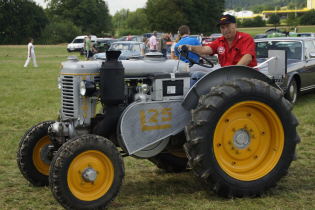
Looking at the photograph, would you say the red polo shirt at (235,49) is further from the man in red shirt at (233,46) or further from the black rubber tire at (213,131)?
the black rubber tire at (213,131)

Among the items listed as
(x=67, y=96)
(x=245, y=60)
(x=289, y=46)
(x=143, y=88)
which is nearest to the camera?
(x=67, y=96)

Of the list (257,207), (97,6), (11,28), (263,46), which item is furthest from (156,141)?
(97,6)

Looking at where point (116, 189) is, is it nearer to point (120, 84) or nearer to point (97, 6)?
point (120, 84)

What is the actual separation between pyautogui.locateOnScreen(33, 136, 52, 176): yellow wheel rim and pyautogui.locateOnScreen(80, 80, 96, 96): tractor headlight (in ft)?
3.17

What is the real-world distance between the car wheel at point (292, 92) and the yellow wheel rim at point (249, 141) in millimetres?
6786

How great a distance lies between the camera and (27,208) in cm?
495

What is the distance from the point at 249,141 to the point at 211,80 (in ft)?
2.45

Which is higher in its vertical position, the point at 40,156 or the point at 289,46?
the point at 289,46

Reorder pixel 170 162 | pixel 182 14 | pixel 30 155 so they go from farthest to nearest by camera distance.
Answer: pixel 182 14 → pixel 170 162 → pixel 30 155

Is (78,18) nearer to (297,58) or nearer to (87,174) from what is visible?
(297,58)

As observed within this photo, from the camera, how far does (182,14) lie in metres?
67.1

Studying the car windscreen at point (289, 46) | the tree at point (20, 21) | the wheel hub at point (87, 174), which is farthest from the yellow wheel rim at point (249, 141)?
the tree at point (20, 21)

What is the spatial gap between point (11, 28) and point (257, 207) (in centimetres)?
7413

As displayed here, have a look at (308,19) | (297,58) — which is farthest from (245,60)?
(308,19)
